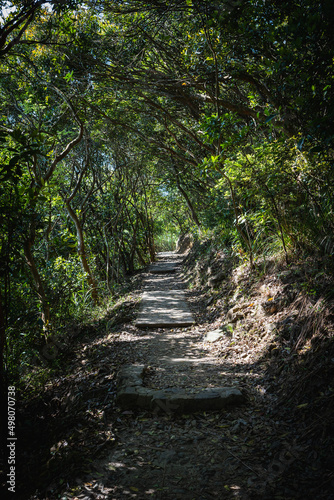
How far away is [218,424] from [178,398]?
0.46 metres

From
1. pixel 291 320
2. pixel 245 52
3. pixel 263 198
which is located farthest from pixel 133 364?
pixel 245 52

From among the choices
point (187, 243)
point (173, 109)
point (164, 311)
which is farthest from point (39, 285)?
point (187, 243)

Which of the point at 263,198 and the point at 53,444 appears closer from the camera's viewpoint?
the point at 53,444

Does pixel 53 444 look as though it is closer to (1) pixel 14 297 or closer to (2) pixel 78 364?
(2) pixel 78 364

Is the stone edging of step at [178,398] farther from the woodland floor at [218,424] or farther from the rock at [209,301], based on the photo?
the rock at [209,301]

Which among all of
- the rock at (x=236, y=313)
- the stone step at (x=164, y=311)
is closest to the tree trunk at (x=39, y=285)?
the stone step at (x=164, y=311)

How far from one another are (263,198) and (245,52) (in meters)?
2.38

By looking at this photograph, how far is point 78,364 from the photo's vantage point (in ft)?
15.7

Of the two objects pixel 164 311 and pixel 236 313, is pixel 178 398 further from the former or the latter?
pixel 164 311

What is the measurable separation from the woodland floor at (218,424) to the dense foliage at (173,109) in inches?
34.0

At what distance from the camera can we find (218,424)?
2.91 m

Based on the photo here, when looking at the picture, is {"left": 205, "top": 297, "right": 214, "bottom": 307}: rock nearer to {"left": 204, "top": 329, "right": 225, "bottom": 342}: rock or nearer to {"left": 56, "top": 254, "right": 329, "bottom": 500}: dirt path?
{"left": 204, "top": 329, "right": 225, "bottom": 342}: rock

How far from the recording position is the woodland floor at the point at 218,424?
219cm

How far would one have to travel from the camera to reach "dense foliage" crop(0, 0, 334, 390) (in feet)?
9.83
